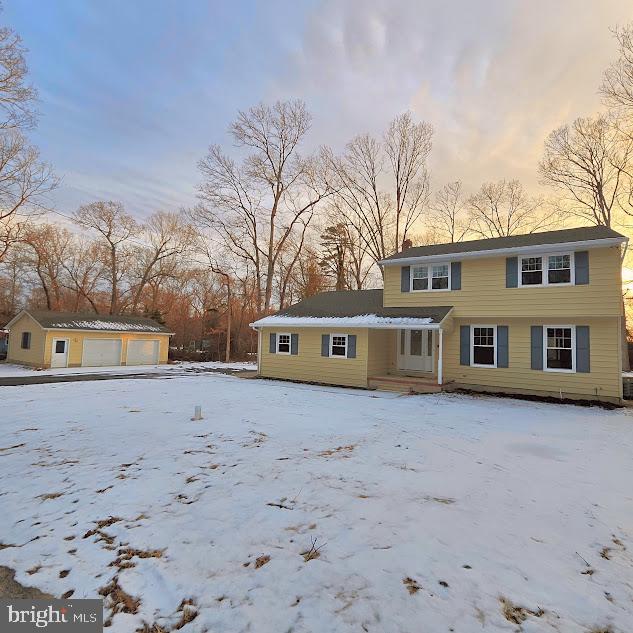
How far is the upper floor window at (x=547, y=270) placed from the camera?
40.2 feet

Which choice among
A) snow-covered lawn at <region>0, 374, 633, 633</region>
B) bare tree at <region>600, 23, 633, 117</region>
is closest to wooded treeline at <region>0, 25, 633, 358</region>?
bare tree at <region>600, 23, 633, 117</region>

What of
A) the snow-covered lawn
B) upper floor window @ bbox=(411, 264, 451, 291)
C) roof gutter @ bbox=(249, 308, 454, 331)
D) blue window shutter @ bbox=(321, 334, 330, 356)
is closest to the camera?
the snow-covered lawn

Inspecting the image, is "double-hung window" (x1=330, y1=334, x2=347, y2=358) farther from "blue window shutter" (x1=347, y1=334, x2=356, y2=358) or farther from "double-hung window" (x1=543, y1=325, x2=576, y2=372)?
"double-hung window" (x1=543, y1=325, x2=576, y2=372)

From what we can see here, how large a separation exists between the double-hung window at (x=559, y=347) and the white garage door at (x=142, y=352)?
24.4m

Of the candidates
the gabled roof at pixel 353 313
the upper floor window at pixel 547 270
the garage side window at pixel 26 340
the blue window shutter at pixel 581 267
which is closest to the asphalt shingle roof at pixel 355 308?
the gabled roof at pixel 353 313

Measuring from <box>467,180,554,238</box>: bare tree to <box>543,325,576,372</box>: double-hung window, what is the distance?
669 inches

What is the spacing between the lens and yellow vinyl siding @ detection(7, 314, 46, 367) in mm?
22219

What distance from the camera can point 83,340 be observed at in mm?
23469

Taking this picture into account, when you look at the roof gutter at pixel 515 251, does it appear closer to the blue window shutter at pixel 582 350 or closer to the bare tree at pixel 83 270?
the blue window shutter at pixel 582 350

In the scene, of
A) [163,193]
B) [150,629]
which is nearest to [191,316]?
[163,193]

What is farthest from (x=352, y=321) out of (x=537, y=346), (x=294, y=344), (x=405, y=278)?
(x=537, y=346)

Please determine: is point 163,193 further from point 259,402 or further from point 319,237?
point 259,402

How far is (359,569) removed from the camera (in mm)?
3055

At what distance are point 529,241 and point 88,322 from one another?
25.5 m
